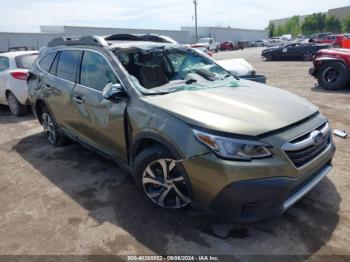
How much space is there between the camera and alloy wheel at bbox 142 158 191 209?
2963 millimetres

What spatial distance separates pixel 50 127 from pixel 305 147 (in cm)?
419

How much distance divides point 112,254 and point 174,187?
2.66 ft

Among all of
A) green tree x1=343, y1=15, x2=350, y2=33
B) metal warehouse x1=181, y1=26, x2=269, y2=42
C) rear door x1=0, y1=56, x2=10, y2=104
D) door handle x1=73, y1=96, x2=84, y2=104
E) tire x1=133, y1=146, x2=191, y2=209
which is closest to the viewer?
tire x1=133, y1=146, x2=191, y2=209

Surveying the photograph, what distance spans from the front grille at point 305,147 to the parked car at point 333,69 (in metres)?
7.22

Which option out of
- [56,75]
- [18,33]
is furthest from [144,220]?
[18,33]

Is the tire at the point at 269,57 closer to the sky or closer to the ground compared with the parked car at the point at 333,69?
closer to the sky

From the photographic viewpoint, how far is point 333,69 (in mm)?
9477

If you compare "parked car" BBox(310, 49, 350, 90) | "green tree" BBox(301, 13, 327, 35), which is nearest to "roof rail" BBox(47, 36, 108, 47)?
"parked car" BBox(310, 49, 350, 90)

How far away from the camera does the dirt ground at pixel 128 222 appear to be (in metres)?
2.71

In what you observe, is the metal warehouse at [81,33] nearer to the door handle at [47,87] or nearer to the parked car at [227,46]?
the parked car at [227,46]

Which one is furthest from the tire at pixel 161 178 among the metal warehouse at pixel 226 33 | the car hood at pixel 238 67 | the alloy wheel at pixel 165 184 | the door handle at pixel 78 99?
the metal warehouse at pixel 226 33

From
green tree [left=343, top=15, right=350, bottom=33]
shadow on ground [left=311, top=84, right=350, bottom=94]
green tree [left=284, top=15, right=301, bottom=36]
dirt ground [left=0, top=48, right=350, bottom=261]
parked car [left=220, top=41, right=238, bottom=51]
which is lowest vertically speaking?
dirt ground [left=0, top=48, right=350, bottom=261]

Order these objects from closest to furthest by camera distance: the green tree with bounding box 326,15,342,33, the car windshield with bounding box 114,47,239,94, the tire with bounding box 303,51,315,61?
the car windshield with bounding box 114,47,239,94
the tire with bounding box 303,51,315,61
the green tree with bounding box 326,15,342,33

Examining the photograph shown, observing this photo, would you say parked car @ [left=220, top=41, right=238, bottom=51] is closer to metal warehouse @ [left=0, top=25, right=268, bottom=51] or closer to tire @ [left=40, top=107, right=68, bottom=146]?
metal warehouse @ [left=0, top=25, right=268, bottom=51]
